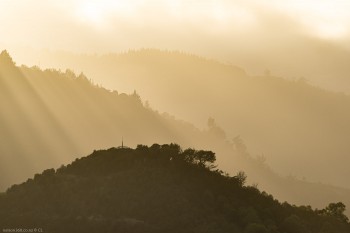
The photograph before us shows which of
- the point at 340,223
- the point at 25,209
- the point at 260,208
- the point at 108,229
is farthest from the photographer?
the point at 340,223

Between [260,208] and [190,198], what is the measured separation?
696 inches

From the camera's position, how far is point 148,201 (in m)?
158

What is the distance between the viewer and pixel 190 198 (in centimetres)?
16162

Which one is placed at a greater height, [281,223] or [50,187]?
[50,187]

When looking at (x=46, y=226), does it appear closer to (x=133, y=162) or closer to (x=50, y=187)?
(x=50, y=187)

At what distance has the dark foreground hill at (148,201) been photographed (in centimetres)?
15038

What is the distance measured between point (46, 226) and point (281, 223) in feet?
174

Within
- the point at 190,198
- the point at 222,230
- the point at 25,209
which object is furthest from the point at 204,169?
the point at 25,209

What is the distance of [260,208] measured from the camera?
16775 cm

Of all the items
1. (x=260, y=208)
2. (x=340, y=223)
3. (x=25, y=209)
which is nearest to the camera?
(x=25, y=209)

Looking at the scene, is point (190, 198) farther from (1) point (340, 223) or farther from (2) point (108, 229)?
(1) point (340, 223)

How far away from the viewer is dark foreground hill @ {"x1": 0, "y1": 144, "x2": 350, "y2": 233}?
493 feet

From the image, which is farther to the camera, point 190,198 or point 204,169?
point 204,169

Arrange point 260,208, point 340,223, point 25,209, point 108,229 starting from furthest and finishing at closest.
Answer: point 340,223 < point 260,208 < point 25,209 < point 108,229
